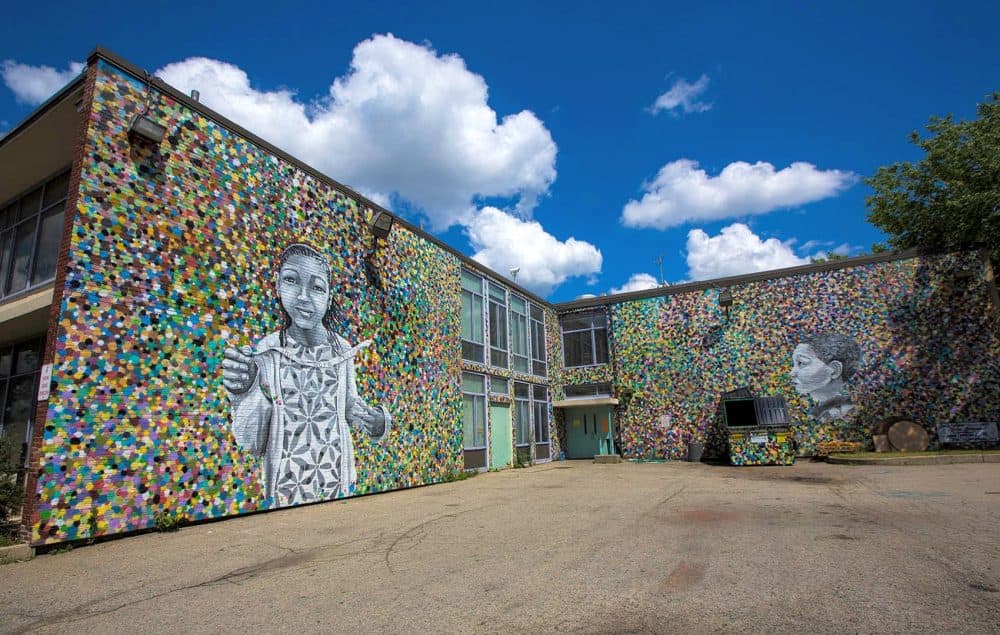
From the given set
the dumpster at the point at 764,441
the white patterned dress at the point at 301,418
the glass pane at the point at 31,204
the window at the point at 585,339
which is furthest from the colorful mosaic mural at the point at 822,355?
the glass pane at the point at 31,204

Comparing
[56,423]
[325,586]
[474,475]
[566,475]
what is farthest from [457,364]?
[325,586]

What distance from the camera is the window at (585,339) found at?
23.8 meters

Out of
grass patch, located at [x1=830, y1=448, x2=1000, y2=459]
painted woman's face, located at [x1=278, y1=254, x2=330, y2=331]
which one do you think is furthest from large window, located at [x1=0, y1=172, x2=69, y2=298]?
grass patch, located at [x1=830, y1=448, x2=1000, y2=459]

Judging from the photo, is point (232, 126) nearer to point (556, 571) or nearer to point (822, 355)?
point (556, 571)

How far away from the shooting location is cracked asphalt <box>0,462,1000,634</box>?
153 inches

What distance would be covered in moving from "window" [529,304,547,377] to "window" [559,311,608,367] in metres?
1.77

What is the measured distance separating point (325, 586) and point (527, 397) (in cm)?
1637

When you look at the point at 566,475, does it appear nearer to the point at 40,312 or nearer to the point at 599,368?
the point at 599,368

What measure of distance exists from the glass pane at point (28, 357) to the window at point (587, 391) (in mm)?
17839

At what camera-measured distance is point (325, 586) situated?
16.4 ft

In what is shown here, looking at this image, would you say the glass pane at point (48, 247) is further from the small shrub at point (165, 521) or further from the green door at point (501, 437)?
the green door at point (501, 437)

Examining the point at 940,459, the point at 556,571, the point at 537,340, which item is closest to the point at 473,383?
the point at 537,340

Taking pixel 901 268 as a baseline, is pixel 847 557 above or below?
below

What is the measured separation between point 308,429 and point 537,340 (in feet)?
42.4
